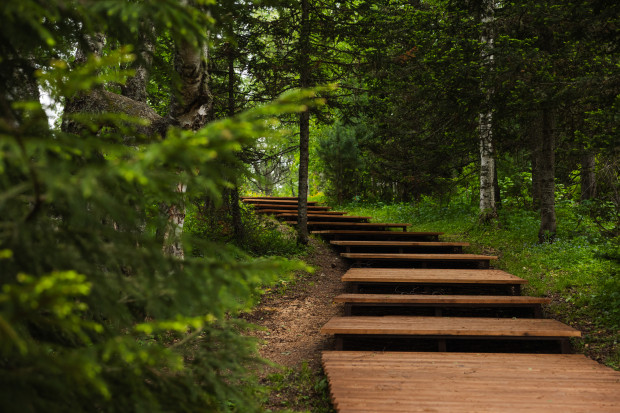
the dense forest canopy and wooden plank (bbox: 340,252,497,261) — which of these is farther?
wooden plank (bbox: 340,252,497,261)

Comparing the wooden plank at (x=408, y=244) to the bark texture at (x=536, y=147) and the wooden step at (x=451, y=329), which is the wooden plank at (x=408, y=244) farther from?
the wooden step at (x=451, y=329)

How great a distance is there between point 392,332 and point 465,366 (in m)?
0.76

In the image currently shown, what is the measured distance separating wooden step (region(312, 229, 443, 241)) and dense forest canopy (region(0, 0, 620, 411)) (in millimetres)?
1447

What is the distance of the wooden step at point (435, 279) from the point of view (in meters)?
5.55

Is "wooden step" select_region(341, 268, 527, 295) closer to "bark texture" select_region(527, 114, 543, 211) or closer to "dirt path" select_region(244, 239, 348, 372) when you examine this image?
"dirt path" select_region(244, 239, 348, 372)

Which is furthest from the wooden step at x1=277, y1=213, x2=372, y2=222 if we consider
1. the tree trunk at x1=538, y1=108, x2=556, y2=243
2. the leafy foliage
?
the leafy foliage

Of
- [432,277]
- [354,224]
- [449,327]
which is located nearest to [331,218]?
[354,224]

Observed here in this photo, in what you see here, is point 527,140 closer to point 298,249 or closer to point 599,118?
point 599,118

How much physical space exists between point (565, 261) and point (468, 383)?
4.51 metres

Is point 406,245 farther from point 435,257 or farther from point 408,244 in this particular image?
point 435,257

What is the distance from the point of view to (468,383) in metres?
3.29

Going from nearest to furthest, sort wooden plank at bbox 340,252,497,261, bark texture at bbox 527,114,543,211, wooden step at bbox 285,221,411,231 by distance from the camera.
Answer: wooden plank at bbox 340,252,497,261, bark texture at bbox 527,114,543,211, wooden step at bbox 285,221,411,231

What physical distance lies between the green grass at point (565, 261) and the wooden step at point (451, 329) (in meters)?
0.51

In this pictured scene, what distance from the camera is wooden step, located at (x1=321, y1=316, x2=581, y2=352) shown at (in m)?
4.12
